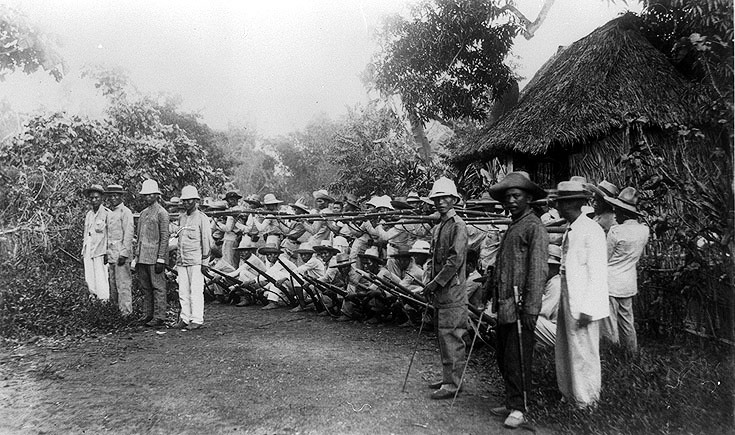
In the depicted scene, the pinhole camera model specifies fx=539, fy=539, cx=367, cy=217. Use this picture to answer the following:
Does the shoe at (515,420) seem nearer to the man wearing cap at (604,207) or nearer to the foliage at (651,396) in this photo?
the foliage at (651,396)

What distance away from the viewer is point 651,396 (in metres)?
3.93

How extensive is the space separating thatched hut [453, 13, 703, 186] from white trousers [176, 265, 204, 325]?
6.20 metres

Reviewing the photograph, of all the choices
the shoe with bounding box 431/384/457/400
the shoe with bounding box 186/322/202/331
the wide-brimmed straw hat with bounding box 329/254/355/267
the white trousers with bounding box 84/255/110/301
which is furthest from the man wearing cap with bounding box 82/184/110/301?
the shoe with bounding box 431/384/457/400

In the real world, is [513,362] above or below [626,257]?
below

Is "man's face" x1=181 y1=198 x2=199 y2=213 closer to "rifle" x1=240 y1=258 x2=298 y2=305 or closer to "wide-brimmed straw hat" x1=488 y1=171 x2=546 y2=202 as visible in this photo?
"rifle" x1=240 y1=258 x2=298 y2=305

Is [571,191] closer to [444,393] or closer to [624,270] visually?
[624,270]

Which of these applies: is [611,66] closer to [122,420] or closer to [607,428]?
[607,428]

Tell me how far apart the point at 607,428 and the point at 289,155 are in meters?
23.9

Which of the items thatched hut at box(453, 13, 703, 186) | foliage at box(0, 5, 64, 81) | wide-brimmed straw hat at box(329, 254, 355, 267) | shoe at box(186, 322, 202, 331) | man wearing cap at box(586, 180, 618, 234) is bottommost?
shoe at box(186, 322, 202, 331)

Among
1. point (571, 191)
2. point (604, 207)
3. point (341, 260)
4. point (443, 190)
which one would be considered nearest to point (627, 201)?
point (604, 207)

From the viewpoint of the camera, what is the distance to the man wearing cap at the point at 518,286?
12.7ft

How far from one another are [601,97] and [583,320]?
675 centimetres

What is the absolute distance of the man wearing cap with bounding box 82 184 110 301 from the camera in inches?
321

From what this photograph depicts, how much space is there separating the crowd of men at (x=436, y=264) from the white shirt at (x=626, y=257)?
0.4 inches
